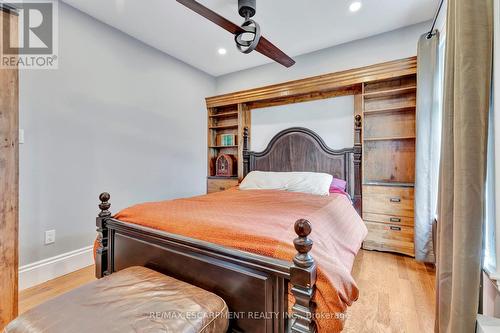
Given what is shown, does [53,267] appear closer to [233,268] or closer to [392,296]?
[233,268]

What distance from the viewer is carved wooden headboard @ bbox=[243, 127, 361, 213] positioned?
311 cm

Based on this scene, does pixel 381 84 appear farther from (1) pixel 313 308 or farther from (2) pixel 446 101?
(1) pixel 313 308

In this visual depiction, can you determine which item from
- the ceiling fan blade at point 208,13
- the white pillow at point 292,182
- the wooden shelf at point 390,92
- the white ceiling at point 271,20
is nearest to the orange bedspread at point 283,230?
the white pillow at point 292,182

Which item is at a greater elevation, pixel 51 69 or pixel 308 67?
pixel 308 67

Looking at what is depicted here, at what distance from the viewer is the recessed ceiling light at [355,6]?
240 cm

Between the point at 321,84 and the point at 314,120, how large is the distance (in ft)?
1.68

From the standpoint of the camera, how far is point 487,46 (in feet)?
3.17

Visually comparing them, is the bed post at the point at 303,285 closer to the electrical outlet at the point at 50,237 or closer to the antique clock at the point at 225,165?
the electrical outlet at the point at 50,237

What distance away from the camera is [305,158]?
3.46 m

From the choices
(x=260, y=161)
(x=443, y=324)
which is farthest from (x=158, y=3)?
(x=443, y=324)

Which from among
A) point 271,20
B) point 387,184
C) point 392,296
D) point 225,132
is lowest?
point 392,296

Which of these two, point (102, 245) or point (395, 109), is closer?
point (102, 245)

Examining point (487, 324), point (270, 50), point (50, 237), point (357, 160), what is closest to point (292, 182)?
point (357, 160)

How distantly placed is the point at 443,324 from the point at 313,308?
0.71 meters
